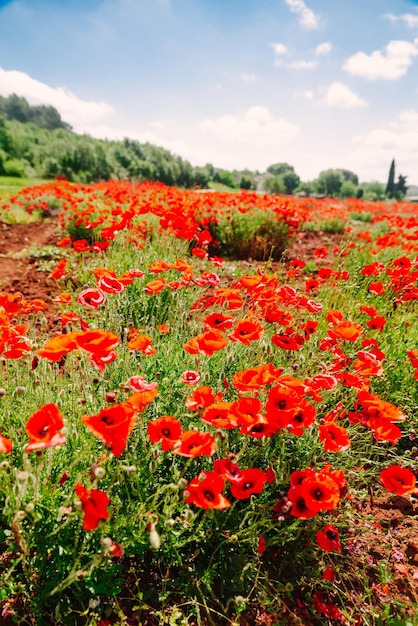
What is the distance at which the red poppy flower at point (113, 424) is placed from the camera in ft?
3.73

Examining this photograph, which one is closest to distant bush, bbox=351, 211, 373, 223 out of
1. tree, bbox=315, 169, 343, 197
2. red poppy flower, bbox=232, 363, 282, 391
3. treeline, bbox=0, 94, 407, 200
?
treeline, bbox=0, 94, 407, 200

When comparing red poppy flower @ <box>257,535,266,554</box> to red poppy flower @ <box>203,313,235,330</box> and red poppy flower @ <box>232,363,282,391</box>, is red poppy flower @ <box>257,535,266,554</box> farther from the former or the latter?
red poppy flower @ <box>203,313,235,330</box>

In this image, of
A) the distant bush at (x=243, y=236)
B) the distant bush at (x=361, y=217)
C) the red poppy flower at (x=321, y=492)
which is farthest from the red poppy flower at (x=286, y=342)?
the distant bush at (x=361, y=217)

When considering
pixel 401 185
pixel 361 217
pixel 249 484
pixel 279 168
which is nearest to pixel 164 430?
pixel 249 484

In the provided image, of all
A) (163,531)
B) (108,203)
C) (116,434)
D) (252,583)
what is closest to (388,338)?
(252,583)

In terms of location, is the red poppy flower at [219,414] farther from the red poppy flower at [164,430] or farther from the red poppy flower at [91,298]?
the red poppy flower at [91,298]

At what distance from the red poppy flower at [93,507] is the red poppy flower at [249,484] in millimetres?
456

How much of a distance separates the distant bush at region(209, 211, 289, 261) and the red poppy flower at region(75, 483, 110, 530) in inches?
280

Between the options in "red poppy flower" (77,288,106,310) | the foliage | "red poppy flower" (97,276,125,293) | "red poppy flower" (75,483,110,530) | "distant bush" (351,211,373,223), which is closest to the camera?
"red poppy flower" (75,483,110,530)

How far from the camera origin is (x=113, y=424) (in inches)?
45.6

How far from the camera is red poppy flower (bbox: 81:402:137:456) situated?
44.8 inches

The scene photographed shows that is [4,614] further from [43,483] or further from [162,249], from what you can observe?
[162,249]

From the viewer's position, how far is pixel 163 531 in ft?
5.11

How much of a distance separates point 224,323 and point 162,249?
333 centimetres
